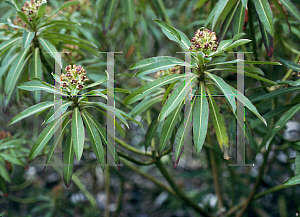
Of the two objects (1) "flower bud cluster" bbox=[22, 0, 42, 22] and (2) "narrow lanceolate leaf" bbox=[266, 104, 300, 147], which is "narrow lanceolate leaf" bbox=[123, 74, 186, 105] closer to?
(2) "narrow lanceolate leaf" bbox=[266, 104, 300, 147]

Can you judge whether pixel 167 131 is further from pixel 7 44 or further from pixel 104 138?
pixel 7 44

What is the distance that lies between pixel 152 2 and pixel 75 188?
5.81 feet

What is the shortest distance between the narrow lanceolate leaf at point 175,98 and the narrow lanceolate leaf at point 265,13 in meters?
0.35

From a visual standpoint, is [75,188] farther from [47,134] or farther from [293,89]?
[293,89]

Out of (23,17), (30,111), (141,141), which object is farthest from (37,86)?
(141,141)

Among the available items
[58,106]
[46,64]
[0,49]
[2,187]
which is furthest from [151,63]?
[2,187]

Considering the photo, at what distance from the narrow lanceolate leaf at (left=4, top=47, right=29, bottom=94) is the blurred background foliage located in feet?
0.33

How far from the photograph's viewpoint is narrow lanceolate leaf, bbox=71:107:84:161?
881mm

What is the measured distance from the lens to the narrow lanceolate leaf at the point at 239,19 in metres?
1.13

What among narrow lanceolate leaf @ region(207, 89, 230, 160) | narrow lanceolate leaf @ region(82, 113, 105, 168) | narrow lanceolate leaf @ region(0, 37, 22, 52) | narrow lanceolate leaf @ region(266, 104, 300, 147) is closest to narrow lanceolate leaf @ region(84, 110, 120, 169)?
narrow lanceolate leaf @ region(82, 113, 105, 168)

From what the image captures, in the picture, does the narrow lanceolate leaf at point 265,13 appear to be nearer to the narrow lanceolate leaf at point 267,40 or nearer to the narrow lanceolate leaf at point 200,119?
the narrow lanceolate leaf at point 267,40

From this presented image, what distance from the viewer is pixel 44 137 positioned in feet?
3.08

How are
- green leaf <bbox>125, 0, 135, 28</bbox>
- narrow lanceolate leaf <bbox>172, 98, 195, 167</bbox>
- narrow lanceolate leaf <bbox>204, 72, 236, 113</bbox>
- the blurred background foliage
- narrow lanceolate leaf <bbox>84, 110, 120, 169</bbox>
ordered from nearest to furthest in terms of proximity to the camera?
narrow lanceolate leaf <bbox>204, 72, 236, 113</bbox> < narrow lanceolate leaf <bbox>172, 98, 195, 167</bbox> < narrow lanceolate leaf <bbox>84, 110, 120, 169</bbox> < green leaf <bbox>125, 0, 135, 28</bbox> < the blurred background foliage

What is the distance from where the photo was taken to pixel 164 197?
8.54 feet
